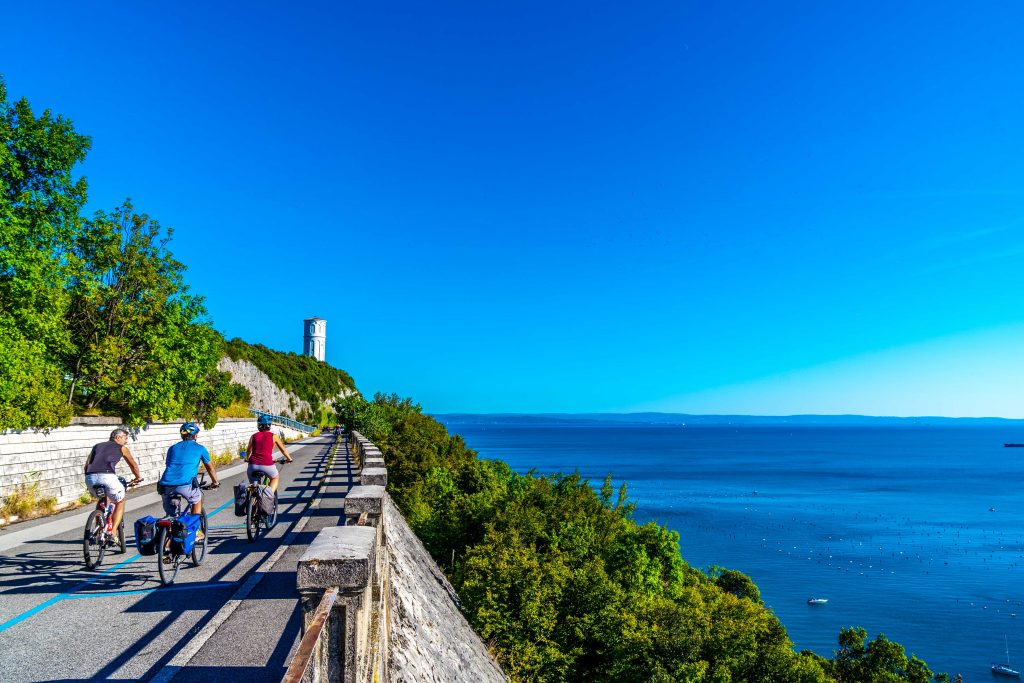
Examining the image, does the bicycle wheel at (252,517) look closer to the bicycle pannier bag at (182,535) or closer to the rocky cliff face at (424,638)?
the bicycle pannier bag at (182,535)

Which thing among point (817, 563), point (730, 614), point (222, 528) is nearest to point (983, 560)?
point (817, 563)

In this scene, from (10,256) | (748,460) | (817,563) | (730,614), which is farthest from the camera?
(748,460)

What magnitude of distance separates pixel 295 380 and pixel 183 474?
3461 inches

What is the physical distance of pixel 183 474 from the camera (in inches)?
360

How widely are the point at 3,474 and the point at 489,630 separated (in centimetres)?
1159

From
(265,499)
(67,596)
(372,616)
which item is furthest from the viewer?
(265,499)

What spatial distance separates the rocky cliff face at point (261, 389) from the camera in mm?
70812

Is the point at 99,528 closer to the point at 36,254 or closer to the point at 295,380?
the point at 36,254

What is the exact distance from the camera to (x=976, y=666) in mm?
40844

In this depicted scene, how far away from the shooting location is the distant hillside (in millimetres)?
76375

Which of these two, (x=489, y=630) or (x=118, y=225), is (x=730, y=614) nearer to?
(x=489, y=630)

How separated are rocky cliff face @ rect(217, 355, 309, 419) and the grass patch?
54.1m

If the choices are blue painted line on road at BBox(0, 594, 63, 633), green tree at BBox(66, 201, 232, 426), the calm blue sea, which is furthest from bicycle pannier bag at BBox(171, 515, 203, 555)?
the calm blue sea

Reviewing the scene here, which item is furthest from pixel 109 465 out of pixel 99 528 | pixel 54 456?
pixel 54 456
